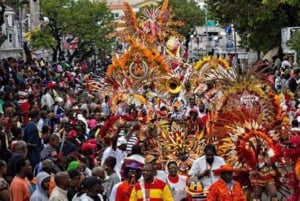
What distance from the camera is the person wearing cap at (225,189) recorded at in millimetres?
10898

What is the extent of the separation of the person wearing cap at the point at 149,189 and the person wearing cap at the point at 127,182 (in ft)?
1.54

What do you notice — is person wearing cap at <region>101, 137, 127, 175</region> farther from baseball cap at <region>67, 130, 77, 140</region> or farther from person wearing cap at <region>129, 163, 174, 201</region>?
person wearing cap at <region>129, 163, 174, 201</region>

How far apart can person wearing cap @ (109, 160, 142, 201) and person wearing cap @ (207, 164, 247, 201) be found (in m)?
0.93

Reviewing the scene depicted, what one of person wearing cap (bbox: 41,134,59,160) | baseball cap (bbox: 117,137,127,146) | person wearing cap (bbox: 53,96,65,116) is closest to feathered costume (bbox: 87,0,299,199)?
baseball cap (bbox: 117,137,127,146)

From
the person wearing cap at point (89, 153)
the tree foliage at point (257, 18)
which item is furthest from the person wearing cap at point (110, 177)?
the tree foliage at point (257, 18)

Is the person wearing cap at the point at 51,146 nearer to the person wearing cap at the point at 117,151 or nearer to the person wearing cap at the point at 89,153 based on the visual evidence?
the person wearing cap at the point at 89,153

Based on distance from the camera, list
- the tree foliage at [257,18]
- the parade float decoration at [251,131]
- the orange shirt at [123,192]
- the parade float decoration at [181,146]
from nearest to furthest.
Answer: the orange shirt at [123,192] → the parade float decoration at [251,131] → the parade float decoration at [181,146] → the tree foliage at [257,18]

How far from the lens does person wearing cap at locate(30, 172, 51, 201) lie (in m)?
10.5

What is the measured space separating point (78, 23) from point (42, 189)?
55.6m

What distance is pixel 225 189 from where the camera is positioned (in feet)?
35.9

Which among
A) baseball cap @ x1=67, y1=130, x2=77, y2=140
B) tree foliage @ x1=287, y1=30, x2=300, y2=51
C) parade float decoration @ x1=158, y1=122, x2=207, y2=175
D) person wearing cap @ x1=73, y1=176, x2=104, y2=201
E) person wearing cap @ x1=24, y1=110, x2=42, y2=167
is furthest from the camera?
tree foliage @ x1=287, y1=30, x2=300, y2=51

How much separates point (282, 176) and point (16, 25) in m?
43.9

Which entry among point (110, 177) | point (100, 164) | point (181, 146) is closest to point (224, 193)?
point (110, 177)

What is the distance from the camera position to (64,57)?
227 feet
